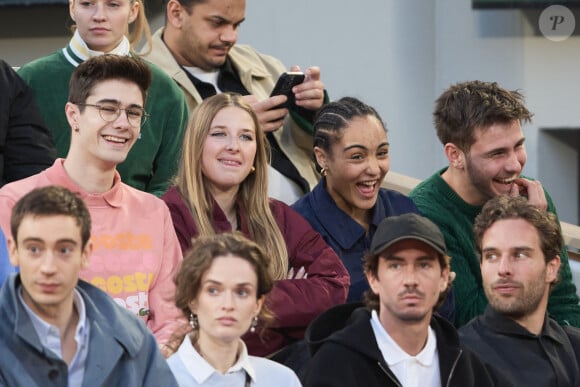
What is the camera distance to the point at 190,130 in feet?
16.8

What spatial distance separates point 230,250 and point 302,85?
1597mm

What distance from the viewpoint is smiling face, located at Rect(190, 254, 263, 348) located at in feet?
13.6

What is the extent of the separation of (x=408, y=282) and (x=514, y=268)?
0.57m

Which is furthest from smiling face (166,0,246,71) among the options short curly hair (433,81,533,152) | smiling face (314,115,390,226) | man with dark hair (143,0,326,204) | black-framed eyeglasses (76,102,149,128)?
black-framed eyeglasses (76,102,149,128)

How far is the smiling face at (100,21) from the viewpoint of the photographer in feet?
17.5

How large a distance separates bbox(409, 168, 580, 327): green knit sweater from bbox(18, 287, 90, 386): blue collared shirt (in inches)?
66.5

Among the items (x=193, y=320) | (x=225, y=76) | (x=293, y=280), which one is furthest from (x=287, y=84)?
(x=193, y=320)

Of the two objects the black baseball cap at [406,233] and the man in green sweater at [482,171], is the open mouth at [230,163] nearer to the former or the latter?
the black baseball cap at [406,233]

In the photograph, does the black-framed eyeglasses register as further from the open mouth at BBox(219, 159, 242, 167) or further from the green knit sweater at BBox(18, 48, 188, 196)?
the green knit sweater at BBox(18, 48, 188, 196)

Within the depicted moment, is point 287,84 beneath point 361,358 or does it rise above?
above

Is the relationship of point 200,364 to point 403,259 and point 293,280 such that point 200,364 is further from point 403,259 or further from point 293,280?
point 293,280

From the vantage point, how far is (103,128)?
4746mm

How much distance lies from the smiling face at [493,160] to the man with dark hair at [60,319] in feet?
6.03

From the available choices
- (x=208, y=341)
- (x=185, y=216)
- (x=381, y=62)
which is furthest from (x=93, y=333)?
(x=381, y=62)
